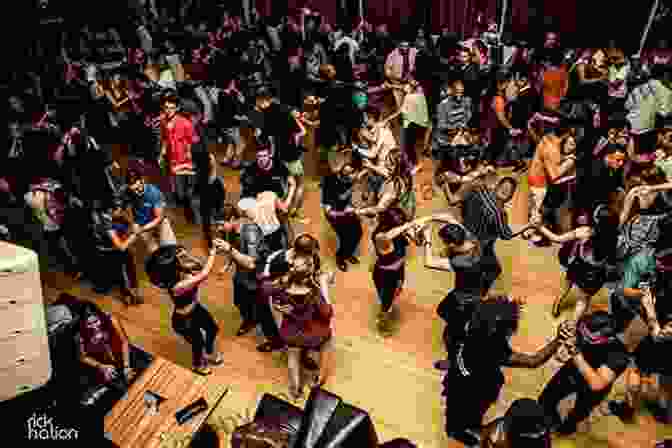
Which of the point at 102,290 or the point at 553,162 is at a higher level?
the point at 553,162

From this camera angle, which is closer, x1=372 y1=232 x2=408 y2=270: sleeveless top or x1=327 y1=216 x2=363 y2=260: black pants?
x1=372 y1=232 x2=408 y2=270: sleeveless top

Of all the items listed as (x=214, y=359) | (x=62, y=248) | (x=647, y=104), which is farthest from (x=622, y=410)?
(x=62, y=248)

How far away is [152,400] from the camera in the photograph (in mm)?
3236

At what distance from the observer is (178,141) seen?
502 cm

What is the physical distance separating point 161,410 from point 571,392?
254cm

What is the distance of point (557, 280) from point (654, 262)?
108 cm

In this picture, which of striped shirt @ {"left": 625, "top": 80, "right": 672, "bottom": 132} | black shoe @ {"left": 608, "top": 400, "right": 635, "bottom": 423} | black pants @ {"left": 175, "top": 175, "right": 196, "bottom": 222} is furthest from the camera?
striped shirt @ {"left": 625, "top": 80, "right": 672, "bottom": 132}

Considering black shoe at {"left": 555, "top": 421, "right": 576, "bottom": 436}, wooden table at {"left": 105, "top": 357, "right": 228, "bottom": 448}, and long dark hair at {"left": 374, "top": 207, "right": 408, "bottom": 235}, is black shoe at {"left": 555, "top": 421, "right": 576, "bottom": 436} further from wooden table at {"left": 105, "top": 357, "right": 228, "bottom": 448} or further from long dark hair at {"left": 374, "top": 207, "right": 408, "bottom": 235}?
wooden table at {"left": 105, "top": 357, "right": 228, "bottom": 448}

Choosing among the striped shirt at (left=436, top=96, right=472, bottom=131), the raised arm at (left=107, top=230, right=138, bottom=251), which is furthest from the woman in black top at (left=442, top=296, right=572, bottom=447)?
the striped shirt at (left=436, top=96, right=472, bottom=131)

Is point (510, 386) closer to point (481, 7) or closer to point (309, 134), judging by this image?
point (309, 134)

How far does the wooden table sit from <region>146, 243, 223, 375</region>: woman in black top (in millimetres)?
319

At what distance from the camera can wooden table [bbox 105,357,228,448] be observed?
3.05m

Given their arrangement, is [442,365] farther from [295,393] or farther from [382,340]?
[295,393]

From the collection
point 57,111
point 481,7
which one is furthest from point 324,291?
point 481,7
